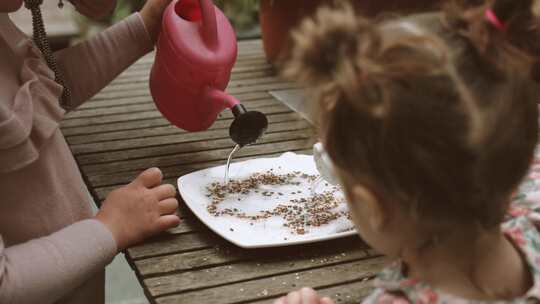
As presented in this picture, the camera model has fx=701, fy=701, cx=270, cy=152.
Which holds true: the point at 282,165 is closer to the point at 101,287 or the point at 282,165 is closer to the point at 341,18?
the point at 101,287

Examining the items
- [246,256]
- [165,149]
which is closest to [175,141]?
[165,149]

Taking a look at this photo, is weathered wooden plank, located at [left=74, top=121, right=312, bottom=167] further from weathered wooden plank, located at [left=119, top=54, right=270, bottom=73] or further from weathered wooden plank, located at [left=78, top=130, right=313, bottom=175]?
weathered wooden plank, located at [left=119, top=54, right=270, bottom=73]

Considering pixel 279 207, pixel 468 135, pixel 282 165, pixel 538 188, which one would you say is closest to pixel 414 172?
pixel 468 135

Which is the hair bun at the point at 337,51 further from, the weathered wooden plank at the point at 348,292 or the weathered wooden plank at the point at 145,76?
the weathered wooden plank at the point at 145,76

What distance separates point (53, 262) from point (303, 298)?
0.30 meters

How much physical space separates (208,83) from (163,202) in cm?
21

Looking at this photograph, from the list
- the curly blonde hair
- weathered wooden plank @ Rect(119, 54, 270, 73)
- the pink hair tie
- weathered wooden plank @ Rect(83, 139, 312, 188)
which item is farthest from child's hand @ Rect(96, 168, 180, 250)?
weathered wooden plank @ Rect(119, 54, 270, 73)

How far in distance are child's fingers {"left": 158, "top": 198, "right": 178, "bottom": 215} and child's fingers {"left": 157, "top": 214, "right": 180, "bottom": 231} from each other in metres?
0.01

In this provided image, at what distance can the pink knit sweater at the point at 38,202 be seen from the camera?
0.80 m

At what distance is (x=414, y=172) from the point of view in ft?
1.83

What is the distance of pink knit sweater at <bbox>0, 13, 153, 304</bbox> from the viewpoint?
80 centimetres

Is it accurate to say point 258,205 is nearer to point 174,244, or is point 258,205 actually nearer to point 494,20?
point 174,244

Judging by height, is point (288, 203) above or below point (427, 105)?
below

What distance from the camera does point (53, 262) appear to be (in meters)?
0.81
